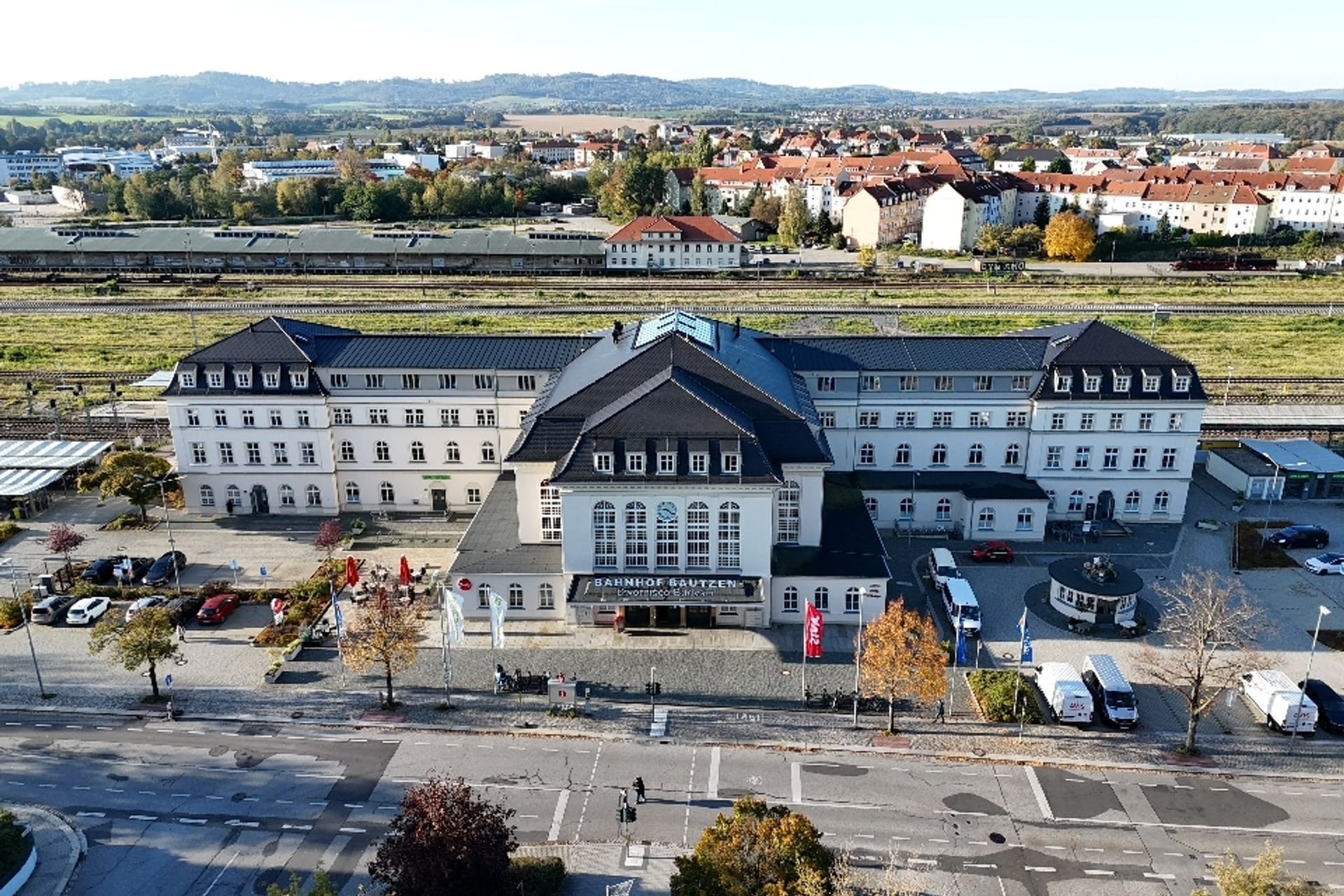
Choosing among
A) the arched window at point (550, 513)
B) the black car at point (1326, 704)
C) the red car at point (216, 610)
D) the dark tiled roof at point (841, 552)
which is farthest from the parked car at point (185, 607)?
the black car at point (1326, 704)

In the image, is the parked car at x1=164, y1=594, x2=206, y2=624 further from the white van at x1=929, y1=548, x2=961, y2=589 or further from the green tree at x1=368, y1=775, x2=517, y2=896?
the white van at x1=929, y1=548, x2=961, y2=589

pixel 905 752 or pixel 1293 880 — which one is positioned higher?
pixel 1293 880

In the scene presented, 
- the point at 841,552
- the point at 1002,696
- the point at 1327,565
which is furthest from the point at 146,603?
the point at 1327,565

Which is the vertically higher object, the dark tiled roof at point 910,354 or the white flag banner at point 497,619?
the dark tiled roof at point 910,354

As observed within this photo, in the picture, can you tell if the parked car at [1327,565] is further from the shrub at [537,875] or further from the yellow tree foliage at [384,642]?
the yellow tree foliage at [384,642]

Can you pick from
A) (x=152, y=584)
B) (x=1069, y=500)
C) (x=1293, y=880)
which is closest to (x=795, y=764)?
(x=1293, y=880)

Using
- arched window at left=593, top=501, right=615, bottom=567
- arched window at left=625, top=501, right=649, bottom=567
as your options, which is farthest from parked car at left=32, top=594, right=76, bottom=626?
arched window at left=625, top=501, right=649, bottom=567

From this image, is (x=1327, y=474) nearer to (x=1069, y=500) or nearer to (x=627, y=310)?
(x=1069, y=500)
